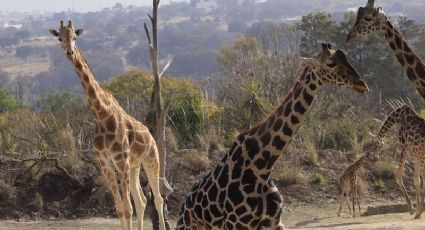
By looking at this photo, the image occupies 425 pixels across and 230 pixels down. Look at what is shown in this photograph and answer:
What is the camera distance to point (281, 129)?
17.3ft

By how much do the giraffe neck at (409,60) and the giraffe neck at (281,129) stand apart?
4.13ft

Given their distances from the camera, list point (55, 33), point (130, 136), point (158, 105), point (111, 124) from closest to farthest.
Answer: point (55, 33) → point (111, 124) → point (130, 136) → point (158, 105)

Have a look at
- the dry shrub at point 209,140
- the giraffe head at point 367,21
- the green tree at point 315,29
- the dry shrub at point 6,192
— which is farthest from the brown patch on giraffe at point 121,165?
the green tree at point 315,29

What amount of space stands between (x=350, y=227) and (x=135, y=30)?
582 ft

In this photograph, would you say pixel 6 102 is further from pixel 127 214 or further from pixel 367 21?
pixel 367 21

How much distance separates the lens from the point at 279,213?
5246 mm

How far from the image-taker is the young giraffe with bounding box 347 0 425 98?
237 inches

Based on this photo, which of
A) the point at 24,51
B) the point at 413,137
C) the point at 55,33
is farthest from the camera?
the point at 24,51

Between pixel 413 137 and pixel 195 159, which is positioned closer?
pixel 413 137

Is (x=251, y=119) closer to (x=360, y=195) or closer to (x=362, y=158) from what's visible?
(x=360, y=195)

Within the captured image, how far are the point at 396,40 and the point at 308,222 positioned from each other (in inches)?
266

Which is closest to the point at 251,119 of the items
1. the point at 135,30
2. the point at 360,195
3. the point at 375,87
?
the point at 360,195

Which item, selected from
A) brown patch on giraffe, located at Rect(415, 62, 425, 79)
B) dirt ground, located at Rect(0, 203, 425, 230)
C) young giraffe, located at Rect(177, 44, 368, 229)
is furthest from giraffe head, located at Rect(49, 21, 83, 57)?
dirt ground, located at Rect(0, 203, 425, 230)

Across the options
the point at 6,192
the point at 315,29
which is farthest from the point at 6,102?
the point at 6,192
